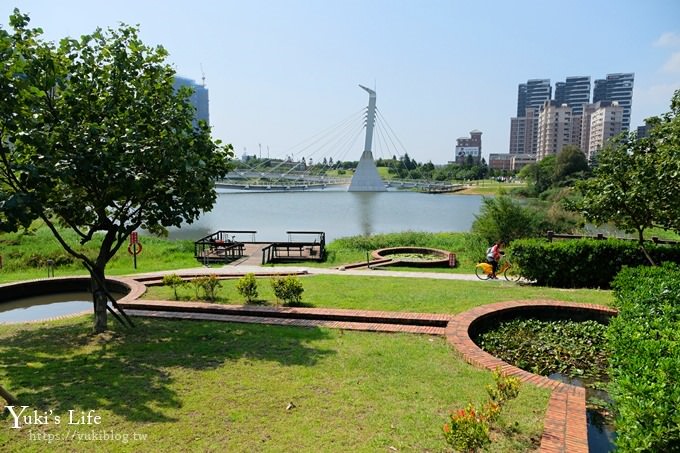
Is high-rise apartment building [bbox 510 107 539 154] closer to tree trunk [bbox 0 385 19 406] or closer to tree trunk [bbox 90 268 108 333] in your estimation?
tree trunk [bbox 90 268 108 333]

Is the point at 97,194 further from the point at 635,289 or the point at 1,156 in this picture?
the point at 635,289

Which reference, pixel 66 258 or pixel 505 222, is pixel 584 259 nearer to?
pixel 505 222

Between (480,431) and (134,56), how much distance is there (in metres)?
6.49

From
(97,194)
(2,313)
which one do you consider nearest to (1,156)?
(97,194)

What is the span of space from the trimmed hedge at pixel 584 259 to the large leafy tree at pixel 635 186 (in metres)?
0.38

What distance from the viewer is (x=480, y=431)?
3.15m

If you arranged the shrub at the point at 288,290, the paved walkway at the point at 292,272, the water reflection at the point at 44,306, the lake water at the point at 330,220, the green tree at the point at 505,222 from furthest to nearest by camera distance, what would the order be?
the lake water at the point at 330,220
the green tree at the point at 505,222
the paved walkway at the point at 292,272
the water reflection at the point at 44,306
the shrub at the point at 288,290

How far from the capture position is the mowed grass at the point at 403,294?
7.90m

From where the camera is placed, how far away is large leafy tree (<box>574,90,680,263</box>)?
9.38 meters

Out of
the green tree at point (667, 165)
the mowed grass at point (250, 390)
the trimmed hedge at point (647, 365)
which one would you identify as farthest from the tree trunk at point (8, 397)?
the green tree at point (667, 165)

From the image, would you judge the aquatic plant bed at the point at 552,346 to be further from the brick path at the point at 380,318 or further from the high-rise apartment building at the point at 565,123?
the high-rise apartment building at the point at 565,123

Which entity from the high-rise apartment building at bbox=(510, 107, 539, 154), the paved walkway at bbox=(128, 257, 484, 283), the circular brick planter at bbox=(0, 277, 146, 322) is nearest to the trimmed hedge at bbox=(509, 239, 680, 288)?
the paved walkway at bbox=(128, 257, 484, 283)

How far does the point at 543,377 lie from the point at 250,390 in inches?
118

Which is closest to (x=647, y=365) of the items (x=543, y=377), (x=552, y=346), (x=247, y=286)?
(x=543, y=377)
